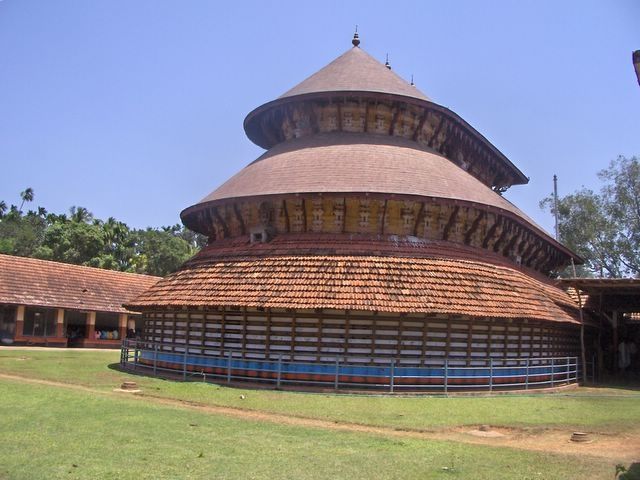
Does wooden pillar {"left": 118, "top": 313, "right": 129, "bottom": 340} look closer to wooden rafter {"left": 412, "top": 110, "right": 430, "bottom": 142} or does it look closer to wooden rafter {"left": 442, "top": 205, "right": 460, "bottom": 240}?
wooden rafter {"left": 412, "top": 110, "right": 430, "bottom": 142}

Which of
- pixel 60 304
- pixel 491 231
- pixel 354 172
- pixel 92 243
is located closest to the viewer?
pixel 354 172

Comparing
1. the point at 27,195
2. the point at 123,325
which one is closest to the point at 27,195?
the point at 27,195

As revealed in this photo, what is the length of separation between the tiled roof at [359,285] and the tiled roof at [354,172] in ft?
6.96

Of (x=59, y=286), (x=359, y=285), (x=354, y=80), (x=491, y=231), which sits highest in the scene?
(x=354, y=80)

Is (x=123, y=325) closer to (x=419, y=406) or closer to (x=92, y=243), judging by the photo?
(x=92, y=243)

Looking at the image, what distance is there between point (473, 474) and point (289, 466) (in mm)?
2294

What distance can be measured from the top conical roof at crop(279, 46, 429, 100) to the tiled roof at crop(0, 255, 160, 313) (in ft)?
59.2

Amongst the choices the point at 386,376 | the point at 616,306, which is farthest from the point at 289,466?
the point at 616,306

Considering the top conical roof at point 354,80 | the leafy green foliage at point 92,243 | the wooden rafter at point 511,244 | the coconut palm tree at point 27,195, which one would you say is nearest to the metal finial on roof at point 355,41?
the top conical roof at point 354,80

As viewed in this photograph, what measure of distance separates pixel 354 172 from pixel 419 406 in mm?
8149

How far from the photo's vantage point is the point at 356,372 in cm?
1588

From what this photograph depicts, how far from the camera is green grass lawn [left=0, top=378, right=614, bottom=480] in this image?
7.24m

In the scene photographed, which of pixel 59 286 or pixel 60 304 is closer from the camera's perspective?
Result: pixel 60 304

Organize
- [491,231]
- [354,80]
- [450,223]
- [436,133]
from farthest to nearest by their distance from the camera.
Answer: [436,133] < [354,80] < [491,231] < [450,223]
